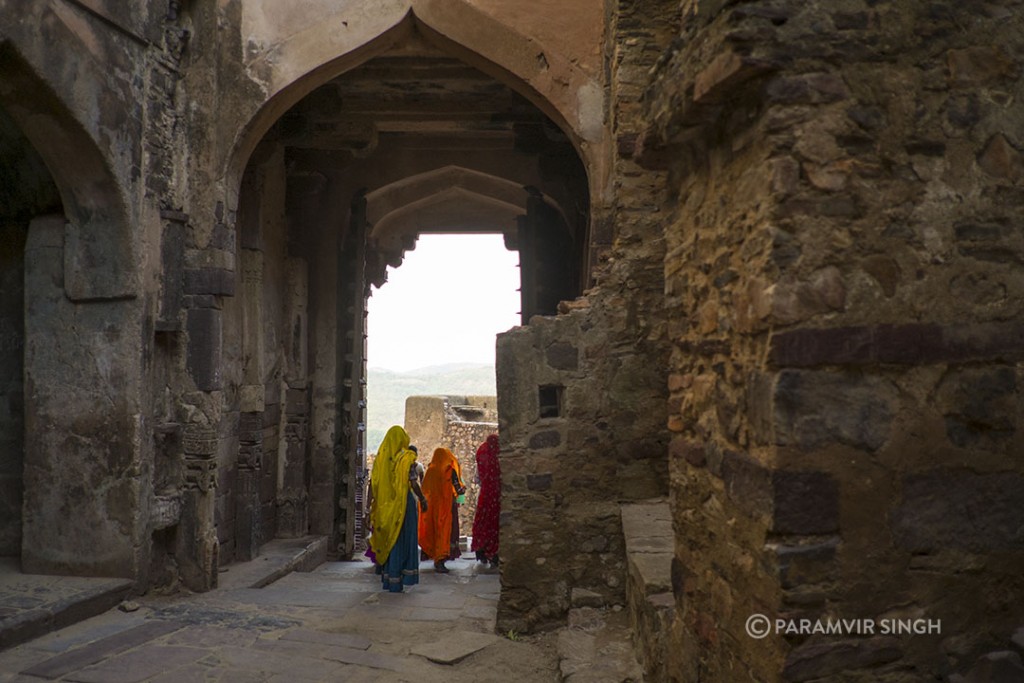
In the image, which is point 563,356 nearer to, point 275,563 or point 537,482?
point 537,482

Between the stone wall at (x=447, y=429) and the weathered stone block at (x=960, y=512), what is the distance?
12945mm

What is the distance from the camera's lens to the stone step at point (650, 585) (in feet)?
9.36

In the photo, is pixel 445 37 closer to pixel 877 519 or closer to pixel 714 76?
pixel 714 76

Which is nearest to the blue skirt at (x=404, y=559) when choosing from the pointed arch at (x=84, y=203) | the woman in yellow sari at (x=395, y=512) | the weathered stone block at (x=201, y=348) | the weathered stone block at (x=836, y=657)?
the woman in yellow sari at (x=395, y=512)

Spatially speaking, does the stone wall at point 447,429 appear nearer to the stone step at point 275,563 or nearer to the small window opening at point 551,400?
the stone step at point 275,563

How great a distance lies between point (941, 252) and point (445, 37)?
190 inches

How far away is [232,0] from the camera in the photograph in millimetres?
5922

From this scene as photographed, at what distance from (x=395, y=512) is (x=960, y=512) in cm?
508

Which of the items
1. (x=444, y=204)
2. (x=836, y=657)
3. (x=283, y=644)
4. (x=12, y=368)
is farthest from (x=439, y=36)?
(x=836, y=657)

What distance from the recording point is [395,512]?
21.3ft

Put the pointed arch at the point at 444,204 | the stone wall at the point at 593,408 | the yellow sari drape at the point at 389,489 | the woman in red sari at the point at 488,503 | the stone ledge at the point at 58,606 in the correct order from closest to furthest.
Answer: the stone ledge at the point at 58,606 → the stone wall at the point at 593,408 → the yellow sari drape at the point at 389,489 → the woman in red sari at the point at 488,503 → the pointed arch at the point at 444,204

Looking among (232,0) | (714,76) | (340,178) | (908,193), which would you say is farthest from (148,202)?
(908,193)

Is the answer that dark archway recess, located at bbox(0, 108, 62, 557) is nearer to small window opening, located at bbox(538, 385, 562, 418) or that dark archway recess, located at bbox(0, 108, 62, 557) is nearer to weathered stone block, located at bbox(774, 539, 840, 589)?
small window opening, located at bbox(538, 385, 562, 418)

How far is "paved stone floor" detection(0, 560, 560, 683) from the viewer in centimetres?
396
